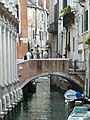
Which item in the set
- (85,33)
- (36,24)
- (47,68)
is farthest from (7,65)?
(36,24)

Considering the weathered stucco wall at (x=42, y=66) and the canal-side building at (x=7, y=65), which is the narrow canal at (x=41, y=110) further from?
the weathered stucco wall at (x=42, y=66)

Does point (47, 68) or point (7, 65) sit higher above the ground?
point (7, 65)

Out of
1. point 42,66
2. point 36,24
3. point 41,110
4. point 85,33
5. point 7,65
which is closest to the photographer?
point 7,65

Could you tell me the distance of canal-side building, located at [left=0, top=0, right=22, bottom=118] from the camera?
24.9 metres

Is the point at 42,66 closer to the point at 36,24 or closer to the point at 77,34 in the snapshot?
the point at 77,34

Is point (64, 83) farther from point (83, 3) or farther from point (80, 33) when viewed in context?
point (83, 3)

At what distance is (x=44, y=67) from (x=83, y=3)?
195 inches

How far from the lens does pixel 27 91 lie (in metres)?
39.4

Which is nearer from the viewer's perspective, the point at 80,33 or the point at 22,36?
the point at 80,33

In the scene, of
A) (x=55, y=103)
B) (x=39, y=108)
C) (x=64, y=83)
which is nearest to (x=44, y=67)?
(x=55, y=103)

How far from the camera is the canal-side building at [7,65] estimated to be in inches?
979

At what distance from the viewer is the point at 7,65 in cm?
2748

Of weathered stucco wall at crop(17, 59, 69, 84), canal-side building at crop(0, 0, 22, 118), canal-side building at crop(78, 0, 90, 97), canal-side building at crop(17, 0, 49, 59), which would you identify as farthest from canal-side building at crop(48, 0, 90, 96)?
canal-side building at crop(17, 0, 49, 59)

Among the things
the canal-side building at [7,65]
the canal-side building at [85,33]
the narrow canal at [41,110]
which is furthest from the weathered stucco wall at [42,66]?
the narrow canal at [41,110]
